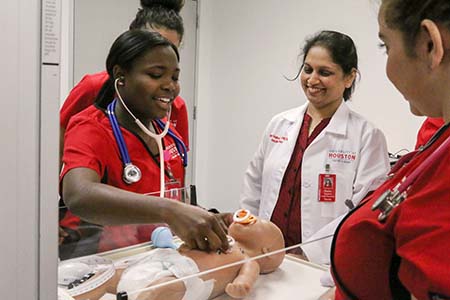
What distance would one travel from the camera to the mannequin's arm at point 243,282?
98cm

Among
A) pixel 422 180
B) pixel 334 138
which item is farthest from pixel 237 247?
pixel 334 138

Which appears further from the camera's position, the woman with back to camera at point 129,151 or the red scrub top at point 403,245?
the woman with back to camera at point 129,151

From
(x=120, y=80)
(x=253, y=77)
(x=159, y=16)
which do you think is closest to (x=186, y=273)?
(x=120, y=80)

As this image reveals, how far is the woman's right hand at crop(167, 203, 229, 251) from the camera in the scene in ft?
2.98

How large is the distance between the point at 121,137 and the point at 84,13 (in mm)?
1748

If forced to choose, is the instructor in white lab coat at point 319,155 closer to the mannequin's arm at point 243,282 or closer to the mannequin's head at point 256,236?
the mannequin's head at point 256,236

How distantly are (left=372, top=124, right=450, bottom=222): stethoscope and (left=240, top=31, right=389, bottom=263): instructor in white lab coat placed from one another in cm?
102

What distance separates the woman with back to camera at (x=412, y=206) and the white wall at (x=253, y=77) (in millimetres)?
2007

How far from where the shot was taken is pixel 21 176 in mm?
524

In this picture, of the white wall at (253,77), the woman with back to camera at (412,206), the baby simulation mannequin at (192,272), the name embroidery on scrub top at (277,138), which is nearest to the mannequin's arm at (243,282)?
the baby simulation mannequin at (192,272)

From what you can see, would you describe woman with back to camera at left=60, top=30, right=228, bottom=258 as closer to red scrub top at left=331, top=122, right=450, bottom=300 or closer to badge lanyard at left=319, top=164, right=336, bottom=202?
red scrub top at left=331, top=122, right=450, bottom=300

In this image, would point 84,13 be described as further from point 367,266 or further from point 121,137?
point 367,266

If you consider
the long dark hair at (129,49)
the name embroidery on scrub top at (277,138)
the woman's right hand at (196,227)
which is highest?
the long dark hair at (129,49)

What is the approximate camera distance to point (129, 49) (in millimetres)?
1293
